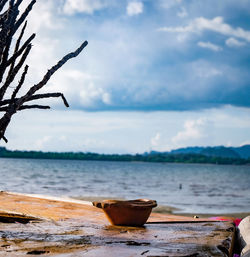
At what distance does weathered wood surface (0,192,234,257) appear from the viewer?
126 inches

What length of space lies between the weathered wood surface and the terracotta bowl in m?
0.13

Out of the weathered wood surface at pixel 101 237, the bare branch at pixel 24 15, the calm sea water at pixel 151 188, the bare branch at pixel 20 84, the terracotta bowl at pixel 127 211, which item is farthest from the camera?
the calm sea water at pixel 151 188

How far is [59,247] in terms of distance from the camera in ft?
10.8

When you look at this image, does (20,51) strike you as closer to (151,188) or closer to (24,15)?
(24,15)

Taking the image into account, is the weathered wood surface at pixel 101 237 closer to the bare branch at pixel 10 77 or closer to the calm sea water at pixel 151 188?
the bare branch at pixel 10 77

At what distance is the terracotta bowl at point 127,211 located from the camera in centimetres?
454

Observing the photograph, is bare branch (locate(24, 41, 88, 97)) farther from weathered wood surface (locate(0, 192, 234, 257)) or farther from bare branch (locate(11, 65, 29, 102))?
weathered wood surface (locate(0, 192, 234, 257))

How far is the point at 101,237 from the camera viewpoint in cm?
381

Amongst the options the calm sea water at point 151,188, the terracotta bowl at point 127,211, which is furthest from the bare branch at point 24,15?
the calm sea water at point 151,188

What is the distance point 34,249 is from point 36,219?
171 centimetres

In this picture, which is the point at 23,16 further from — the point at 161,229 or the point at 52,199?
the point at 52,199

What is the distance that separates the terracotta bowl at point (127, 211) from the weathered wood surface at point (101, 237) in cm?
13

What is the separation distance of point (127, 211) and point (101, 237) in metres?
0.78

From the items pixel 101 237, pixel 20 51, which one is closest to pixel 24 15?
pixel 20 51
